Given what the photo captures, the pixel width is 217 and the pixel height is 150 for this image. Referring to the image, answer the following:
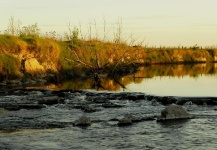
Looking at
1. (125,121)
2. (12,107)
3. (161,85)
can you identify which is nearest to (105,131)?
(125,121)

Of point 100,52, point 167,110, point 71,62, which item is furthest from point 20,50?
point 167,110

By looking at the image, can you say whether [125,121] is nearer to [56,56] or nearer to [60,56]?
[56,56]

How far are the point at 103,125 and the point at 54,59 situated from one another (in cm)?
2755

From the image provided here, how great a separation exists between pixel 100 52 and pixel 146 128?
3670cm

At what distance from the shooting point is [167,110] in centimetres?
1648

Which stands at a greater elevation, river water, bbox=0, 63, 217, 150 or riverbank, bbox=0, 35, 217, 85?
riverbank, bbox=0, 35, 217, 85

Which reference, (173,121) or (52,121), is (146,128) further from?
(52,121)

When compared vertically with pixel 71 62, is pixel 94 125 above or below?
below

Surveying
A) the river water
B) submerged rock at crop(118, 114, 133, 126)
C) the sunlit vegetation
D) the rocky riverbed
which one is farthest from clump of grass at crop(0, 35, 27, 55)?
submerged rock at crop(118, 114, 133, 126)

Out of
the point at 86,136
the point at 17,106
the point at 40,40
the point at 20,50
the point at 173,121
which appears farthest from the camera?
the point at 40,40

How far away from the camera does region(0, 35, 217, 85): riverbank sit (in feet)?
120

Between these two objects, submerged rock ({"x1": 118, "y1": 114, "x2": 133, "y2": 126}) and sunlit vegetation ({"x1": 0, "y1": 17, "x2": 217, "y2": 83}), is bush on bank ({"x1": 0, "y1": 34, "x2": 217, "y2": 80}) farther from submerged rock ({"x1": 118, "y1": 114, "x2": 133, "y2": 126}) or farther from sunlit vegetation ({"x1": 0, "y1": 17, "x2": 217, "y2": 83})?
submerged rock ({"x1": 118, "y1": 114, "x2": 133, "y2": 126})

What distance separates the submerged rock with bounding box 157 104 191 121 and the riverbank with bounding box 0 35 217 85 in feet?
67.4

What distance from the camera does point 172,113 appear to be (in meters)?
16.5
